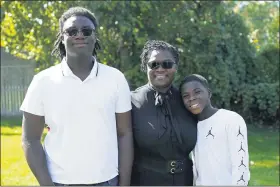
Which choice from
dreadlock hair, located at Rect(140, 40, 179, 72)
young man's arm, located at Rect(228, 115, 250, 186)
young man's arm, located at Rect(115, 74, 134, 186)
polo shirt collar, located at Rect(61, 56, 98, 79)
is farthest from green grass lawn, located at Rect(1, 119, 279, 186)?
polo shirt collar, located at Rect(61, 56, 98, 79)

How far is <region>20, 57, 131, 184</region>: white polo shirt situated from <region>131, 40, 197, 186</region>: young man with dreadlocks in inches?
13.8

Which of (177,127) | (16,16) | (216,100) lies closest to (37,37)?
(16,16)

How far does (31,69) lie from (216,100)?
7071 millimetres

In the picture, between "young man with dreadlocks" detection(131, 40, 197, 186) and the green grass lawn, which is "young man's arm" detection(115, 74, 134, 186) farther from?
the green grass lawn

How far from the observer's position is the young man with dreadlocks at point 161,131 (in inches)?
120

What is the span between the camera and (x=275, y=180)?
6758mm

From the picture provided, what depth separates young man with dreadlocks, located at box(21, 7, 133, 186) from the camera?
268 cm

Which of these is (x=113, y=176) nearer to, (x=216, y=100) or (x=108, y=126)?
(x=108, y=126)

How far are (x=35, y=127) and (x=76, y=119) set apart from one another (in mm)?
261

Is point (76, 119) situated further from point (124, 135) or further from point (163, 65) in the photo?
point (163, 65)

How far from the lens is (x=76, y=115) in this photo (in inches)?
105

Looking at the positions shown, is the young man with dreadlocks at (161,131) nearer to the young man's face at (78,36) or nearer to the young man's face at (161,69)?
the young man's face at (161,69)

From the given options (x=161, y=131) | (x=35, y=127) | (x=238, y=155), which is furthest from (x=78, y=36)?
(x=238, y=155)

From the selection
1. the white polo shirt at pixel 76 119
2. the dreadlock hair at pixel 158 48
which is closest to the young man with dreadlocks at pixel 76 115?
the white polo shirt at pixel 76 119
